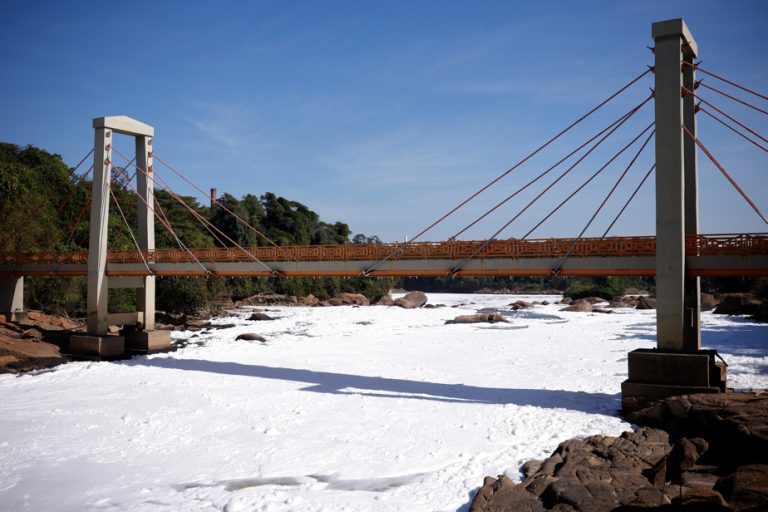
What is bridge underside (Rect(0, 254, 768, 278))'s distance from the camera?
44.7 feet

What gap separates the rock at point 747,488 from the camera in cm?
686

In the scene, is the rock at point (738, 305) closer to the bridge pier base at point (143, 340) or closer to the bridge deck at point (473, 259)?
the bridge deck at point (473, 259)

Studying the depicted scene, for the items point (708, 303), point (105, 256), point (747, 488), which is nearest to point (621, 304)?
point (708, 303)

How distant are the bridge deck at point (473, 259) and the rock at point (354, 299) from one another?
43.5 m

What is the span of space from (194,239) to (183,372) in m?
31.1

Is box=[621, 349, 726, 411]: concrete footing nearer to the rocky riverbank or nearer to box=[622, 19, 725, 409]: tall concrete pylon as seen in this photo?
box=[622, 19, 725, 409]: tall concrete pylon

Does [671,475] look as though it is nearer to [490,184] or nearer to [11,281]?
[490,184]

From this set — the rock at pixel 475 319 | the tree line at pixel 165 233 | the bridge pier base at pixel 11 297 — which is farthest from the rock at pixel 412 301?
the bridge pier base at pixel 11 297

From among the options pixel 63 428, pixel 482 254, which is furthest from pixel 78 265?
pixel 482 254

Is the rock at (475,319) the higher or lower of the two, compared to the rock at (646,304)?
lower

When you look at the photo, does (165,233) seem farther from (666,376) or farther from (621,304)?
(621,304)

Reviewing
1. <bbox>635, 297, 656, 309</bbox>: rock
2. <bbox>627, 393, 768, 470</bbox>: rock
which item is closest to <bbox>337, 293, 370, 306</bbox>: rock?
<bbox>635, 297, 656, 309</bbox>: rock

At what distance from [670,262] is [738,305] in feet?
129

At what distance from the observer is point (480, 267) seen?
17.0 meters
